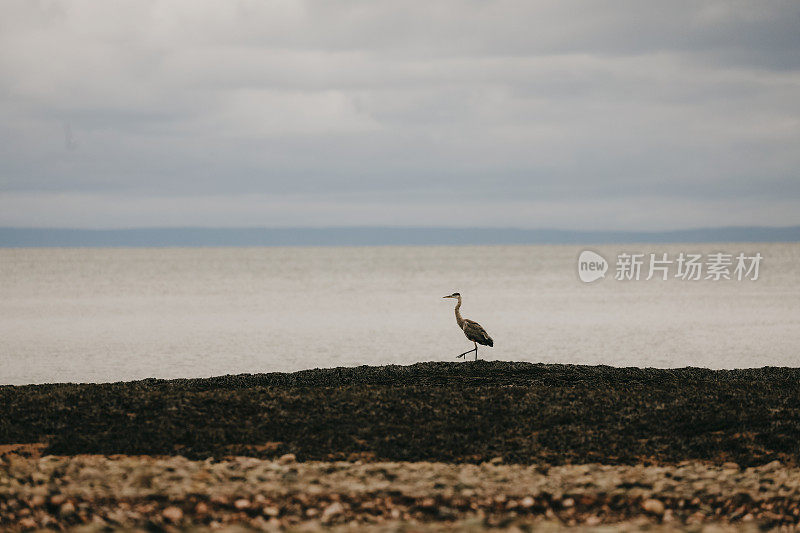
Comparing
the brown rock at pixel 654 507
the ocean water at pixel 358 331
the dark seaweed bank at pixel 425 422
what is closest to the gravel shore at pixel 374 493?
the brown rock at pixel 654 507

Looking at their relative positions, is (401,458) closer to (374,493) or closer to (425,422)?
(374,493)

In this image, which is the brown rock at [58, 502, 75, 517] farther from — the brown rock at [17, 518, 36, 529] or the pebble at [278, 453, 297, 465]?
the pebble at [278, 453, 297, 465]

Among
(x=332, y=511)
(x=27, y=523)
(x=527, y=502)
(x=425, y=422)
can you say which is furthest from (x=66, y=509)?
(x=425, y=422)

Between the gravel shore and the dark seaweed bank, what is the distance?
56cm

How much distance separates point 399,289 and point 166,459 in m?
80.8

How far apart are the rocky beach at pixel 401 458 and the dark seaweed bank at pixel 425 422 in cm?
4

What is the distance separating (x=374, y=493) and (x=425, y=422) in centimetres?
316

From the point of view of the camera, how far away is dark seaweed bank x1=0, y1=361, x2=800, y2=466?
13.0 m

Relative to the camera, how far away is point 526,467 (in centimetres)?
1221

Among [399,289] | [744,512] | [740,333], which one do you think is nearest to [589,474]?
[744,512]

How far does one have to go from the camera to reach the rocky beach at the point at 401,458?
35.2ft

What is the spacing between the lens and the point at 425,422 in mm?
14344

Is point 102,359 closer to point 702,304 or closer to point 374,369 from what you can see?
point 374,369

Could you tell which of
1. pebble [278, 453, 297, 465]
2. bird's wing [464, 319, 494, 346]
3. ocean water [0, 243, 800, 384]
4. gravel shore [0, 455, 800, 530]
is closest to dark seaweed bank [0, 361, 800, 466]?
pebble [278, 453, 297, 465]
